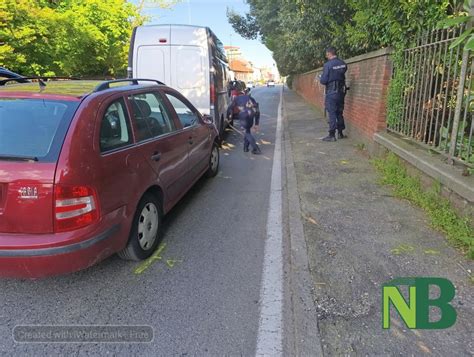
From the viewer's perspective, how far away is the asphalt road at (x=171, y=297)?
8.17 ft

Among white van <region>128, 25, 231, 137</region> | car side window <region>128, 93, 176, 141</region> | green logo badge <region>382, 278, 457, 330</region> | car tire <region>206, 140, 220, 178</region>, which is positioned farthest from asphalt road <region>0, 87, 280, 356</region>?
white van <region>128, 25, 231, 137</region>

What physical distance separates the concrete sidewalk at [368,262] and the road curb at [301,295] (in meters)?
0.05

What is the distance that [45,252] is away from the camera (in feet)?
8.62

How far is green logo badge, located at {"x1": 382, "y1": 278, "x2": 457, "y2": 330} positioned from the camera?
257cm

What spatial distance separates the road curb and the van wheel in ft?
4.40

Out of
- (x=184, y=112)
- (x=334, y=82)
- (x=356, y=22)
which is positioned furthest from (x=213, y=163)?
(x=356, y=22)

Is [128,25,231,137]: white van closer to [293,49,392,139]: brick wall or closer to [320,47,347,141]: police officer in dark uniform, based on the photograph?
[320,47,347,141]: police officer in dark uniform

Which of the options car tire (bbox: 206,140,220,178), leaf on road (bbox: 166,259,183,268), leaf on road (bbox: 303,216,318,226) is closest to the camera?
leaf on road (bbox: 166,259,183,268)

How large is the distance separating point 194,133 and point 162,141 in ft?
3.78

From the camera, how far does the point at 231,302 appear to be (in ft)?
9.57

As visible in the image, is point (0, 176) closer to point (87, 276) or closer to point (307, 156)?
point (87, 276)

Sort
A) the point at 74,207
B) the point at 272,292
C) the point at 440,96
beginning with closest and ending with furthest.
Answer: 1. the point at 74,207
2. the point at 272,292
3. the point at 440,96

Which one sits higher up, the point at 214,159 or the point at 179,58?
the point at 179,58

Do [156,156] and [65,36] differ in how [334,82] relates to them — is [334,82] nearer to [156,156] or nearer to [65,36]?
[156,156]
